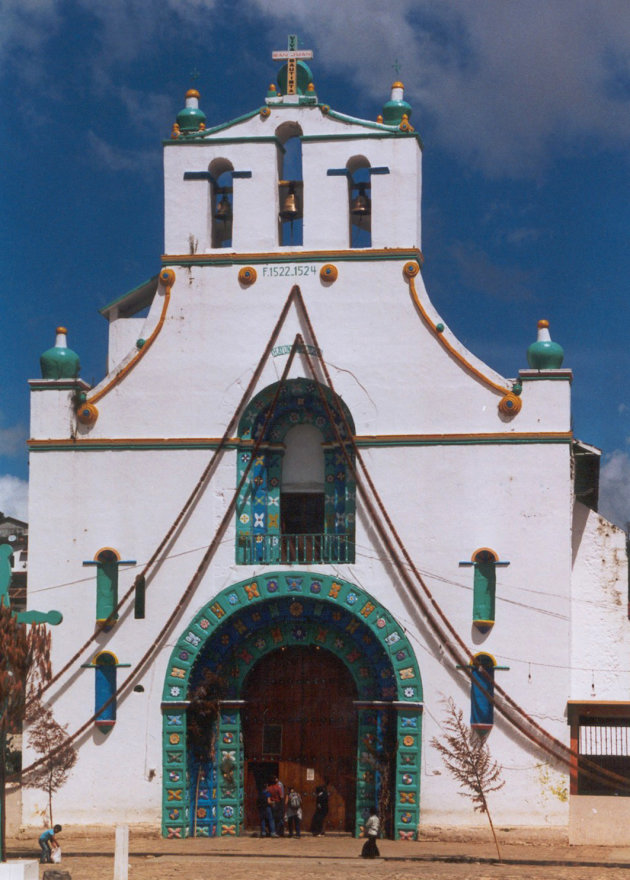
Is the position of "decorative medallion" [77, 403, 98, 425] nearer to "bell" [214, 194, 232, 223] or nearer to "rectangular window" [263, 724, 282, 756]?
"bell" [214, 194, 232, 223]

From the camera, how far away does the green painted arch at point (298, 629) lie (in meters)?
35.6

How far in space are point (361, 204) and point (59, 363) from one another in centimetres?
694

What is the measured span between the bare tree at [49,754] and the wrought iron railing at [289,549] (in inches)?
190

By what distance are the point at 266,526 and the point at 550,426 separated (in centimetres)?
599

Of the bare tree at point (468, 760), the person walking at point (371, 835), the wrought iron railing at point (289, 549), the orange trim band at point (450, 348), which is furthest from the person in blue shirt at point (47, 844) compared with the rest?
the orange trim band at point (450, 348)

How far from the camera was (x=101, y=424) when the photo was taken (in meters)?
37.1

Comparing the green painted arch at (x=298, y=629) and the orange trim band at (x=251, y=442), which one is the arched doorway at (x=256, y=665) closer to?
the green painted arch at (x=298, y=629)

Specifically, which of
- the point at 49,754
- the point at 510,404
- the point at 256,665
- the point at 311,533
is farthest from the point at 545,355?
the point at 49,754

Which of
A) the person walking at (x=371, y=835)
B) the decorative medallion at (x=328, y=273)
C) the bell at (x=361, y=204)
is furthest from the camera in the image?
the bell at (x=361, y=204)

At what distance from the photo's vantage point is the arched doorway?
3553cm

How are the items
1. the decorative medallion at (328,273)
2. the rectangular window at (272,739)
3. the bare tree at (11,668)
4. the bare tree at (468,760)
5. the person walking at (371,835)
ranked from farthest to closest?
the decorative medallion at (328,273), the rectangular window at (272,739), the bare tree at (468,760), the person walking at (371,835), the bare tree at (11,668)

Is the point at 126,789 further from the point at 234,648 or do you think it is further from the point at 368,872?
Answer: the point at 368,872

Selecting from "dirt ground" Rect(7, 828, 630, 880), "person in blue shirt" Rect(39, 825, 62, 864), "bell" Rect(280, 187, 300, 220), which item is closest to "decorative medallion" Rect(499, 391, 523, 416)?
"bell" Rect(280, 187, 300, 220)

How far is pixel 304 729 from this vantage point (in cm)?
3650
